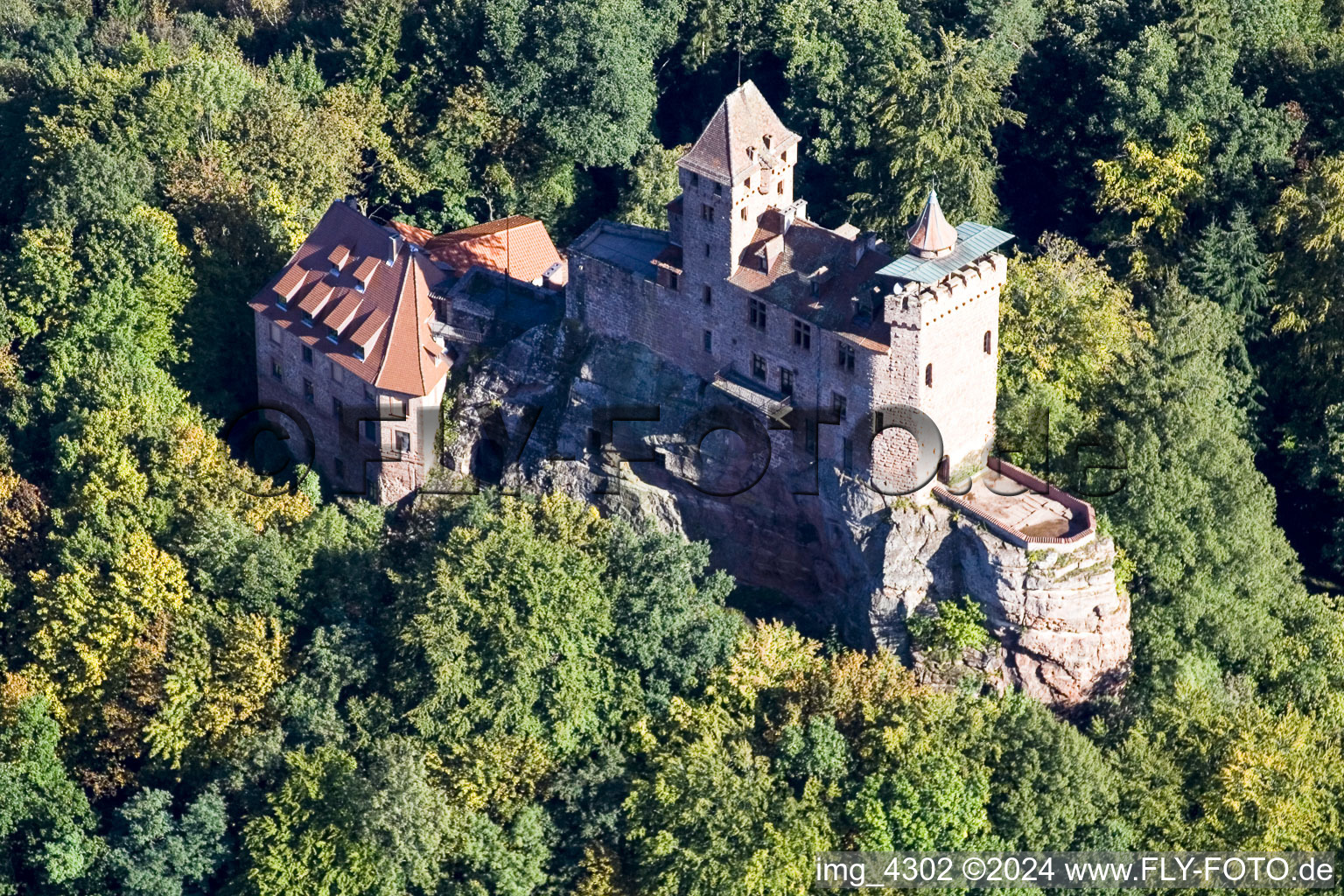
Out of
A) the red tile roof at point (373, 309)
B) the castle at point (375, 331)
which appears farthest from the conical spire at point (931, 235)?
the red tile roof at point (373, 309)

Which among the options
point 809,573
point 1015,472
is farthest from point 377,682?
point 1015,472

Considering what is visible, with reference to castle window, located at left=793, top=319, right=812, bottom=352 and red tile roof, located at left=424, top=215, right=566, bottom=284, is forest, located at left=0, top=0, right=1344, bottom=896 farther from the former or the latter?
castle window, located at left=793, top=319, right=812, bottom=352

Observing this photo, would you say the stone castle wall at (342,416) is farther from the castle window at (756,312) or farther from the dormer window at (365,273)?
the castle window at (756,312)

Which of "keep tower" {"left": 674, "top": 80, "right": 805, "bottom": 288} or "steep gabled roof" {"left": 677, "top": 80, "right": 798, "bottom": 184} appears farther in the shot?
"keep tower" {"left": 674, "top": 80, "right": 805, "bottom": 288}

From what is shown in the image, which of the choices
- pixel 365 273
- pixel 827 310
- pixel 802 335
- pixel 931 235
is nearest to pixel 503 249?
pixel 365 273

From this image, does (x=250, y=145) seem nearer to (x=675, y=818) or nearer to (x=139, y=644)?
(x=139, y=644)

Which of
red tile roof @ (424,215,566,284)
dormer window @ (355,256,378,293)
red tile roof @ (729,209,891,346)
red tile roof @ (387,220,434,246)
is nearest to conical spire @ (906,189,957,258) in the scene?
red tile roof @ (729,209,891,346)

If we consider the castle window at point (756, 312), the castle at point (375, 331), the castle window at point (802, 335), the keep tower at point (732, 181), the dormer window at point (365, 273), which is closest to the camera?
the castle window at point (802, 335)

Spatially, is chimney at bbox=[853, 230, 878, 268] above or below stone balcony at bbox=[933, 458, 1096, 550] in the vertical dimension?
above
